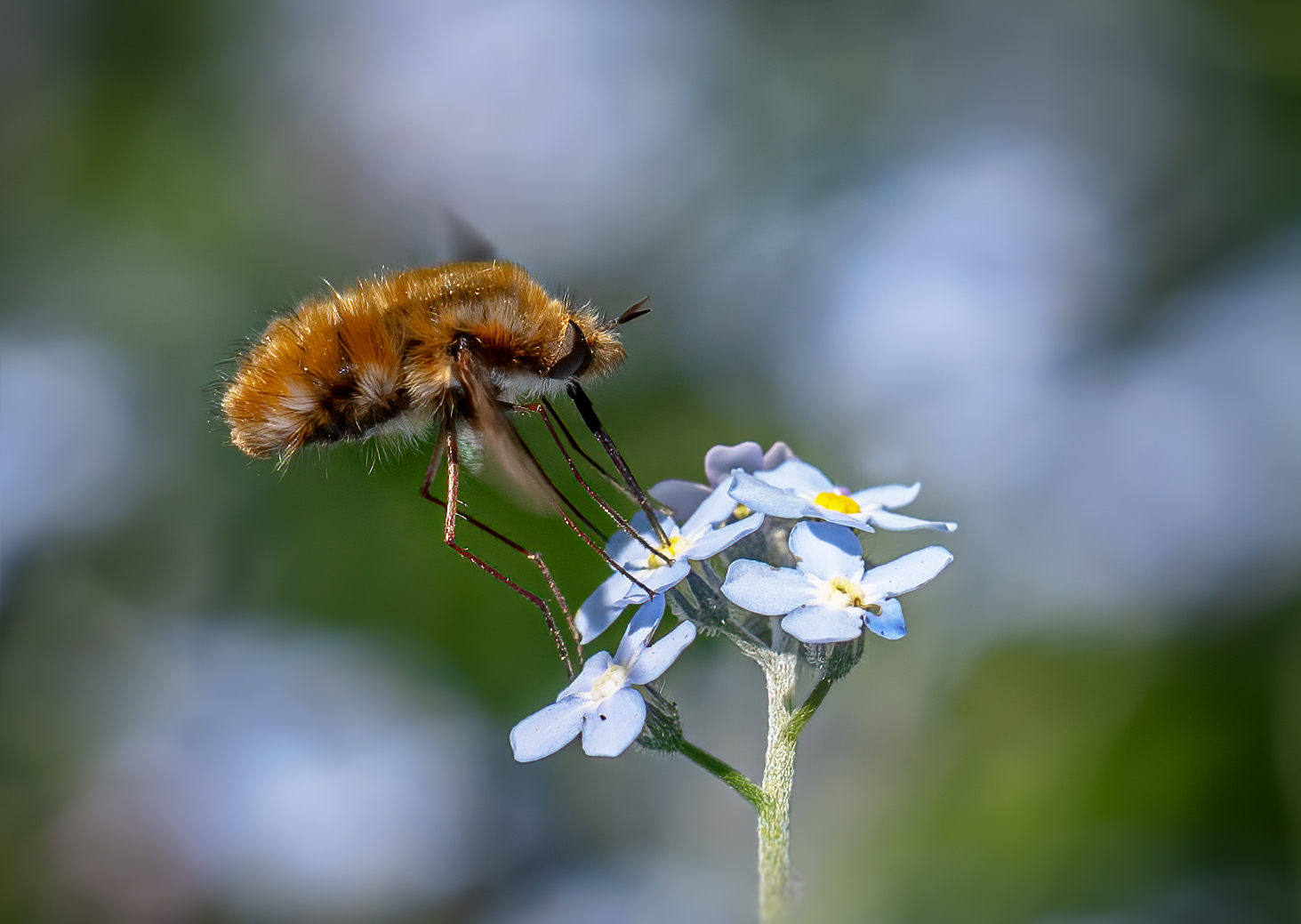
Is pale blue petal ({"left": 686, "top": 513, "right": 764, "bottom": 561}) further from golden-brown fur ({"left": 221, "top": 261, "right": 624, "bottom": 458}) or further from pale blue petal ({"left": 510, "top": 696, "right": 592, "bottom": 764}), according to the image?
golden-brown fur ({"left": 221, "top": 261, "right": 624, "bottom": 458})

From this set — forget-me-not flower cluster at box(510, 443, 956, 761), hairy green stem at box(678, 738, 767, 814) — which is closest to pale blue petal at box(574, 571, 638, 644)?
forget-me-not flower cluster at box(510, 443, 956, 761)

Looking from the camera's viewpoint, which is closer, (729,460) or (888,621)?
(888,621)

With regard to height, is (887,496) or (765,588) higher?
(887,496)

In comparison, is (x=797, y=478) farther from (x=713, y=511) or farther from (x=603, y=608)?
(x=603, y=608)

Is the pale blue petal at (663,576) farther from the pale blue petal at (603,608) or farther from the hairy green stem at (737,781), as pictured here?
the hairy green stem at (737,781)

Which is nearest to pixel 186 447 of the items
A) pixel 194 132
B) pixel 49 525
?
pixel 49 525

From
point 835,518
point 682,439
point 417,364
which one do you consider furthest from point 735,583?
point 682,439

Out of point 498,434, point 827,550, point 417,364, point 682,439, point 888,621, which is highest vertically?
point 682,439
